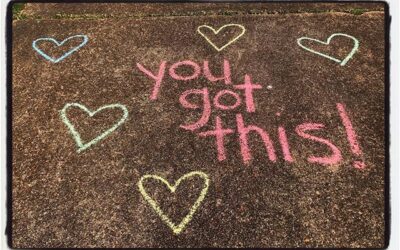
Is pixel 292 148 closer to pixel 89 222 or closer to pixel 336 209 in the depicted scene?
pixel 336 209

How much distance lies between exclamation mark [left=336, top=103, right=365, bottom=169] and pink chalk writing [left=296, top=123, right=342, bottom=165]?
12cm

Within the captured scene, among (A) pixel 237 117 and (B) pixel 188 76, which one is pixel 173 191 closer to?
(A) pixel 237 117

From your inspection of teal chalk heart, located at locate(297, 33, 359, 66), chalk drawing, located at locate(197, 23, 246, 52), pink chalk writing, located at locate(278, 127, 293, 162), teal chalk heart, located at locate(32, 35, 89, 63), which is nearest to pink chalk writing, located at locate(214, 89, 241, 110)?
pink chalk writing, located at locate(278, 127, 293, 162)

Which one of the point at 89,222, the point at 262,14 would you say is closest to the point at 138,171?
the point at 89,222

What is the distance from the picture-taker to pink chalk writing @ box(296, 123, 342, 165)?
9.48 ft

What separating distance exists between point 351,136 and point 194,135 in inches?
47.0

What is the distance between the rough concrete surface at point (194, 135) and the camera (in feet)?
8.35

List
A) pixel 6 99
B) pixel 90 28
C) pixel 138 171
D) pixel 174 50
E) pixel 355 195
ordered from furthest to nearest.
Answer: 1. pixel 90 28
2. pixel 174 50
3. pixel 138 171
4. pixel 355 195
5. pixel 6 99

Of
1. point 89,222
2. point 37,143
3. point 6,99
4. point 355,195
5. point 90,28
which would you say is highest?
point 6,99

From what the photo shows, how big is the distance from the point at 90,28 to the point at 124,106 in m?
1.40

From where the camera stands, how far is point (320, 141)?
303cm

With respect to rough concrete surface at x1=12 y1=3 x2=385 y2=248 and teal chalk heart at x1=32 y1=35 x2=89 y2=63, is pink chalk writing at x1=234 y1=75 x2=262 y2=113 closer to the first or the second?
rough concrete surface at x1=12 y1=3 x2=385 y2=248

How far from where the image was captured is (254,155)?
9.68 feet

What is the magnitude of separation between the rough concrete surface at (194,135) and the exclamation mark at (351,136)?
0.03 meters
